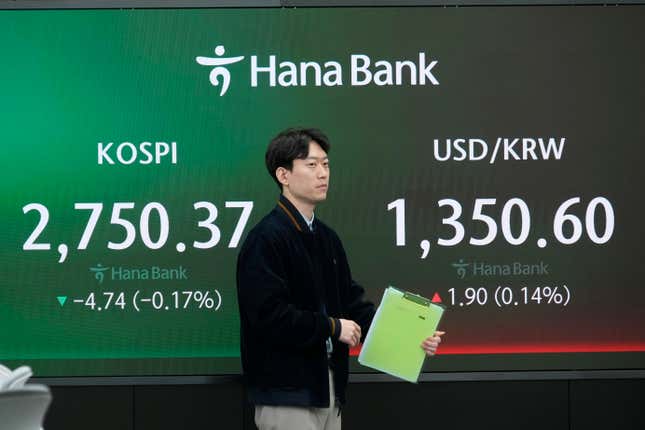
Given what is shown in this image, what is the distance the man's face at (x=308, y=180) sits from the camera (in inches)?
158

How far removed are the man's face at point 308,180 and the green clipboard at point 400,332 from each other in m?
0.47

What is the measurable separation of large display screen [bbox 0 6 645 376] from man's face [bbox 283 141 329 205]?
95 centimetres

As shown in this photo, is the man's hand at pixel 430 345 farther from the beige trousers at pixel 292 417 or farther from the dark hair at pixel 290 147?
the dark hair at pixel 290 147

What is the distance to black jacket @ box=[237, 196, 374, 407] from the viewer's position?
12.4 feet

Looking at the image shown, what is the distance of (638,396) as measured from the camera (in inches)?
197

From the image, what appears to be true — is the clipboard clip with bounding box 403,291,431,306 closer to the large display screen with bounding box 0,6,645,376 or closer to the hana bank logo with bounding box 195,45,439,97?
the large display screen with bounding box 0,6,645,376

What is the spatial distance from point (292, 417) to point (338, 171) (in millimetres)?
1498

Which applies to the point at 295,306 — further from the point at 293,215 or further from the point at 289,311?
the point at 293,215

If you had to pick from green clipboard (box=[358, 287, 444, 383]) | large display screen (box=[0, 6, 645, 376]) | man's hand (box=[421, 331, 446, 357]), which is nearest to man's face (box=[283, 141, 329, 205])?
green clipboard (box=[358, 287, 444, 383])

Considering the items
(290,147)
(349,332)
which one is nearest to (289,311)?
(349,332)

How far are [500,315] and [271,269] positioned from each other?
5.13 ft

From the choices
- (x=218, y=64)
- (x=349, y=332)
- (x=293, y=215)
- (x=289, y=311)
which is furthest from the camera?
(x=218, y=64)

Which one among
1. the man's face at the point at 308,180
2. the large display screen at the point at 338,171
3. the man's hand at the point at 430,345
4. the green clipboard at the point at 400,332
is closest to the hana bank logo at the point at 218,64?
the large display screen at the point at 338,171

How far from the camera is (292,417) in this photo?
3.87 metres
